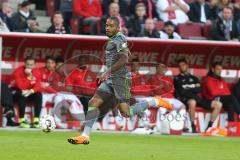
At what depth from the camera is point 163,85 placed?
18156mm

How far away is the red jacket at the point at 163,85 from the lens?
58.7 feet

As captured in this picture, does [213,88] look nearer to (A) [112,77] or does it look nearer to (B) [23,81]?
(B) [23,81]

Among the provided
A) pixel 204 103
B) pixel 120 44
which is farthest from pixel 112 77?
pixel 204 103

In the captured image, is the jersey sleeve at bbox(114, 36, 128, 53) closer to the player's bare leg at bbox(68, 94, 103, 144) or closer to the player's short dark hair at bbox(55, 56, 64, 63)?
the player's bare leg at bbox(68, 94, 103, 144)

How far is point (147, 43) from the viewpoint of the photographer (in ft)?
63.2

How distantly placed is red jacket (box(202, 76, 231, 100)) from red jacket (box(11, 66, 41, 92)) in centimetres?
410

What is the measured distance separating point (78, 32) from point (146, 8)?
7.67 ft

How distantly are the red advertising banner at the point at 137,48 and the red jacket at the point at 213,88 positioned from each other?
0.78 m

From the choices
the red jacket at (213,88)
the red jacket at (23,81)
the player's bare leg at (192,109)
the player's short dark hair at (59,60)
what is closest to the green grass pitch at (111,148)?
the red jacket at (23,81)

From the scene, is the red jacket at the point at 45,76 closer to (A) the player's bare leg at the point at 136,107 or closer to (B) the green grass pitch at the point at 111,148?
(B) the green grass pitch at the point at 111,148

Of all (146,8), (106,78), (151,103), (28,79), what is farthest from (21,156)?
(146,8)

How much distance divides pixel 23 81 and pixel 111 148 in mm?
6033

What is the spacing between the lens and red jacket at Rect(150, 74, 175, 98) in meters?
17.9

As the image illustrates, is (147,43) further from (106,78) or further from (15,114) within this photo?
(106,78)
